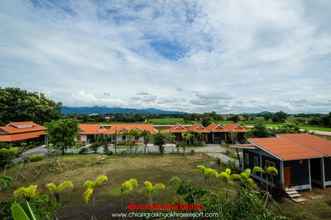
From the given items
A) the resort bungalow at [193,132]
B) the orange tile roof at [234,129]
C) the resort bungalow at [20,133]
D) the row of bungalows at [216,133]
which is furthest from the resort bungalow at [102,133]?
the orange tile roof at [234,129]

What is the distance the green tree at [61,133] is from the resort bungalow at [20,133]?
7200mm

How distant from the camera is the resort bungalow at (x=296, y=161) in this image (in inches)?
532

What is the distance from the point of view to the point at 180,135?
121ft

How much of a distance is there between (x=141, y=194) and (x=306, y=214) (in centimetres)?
853

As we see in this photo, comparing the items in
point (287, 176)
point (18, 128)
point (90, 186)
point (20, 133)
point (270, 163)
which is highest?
point (18, 128)

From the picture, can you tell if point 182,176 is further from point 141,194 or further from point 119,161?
point 119,161

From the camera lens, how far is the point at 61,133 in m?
25.0

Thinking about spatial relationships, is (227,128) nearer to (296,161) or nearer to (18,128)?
(296,161)

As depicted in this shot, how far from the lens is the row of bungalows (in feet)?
117

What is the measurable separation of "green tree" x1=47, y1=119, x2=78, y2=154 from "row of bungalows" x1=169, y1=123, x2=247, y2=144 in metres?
15.5

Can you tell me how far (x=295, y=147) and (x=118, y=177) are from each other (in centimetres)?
1303

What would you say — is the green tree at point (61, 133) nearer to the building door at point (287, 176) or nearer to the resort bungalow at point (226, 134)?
the resort bungalow at point (226, 134)

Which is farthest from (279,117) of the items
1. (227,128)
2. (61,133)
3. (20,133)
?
(20,133)

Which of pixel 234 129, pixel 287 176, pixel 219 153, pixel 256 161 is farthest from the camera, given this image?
pixel 234 129
